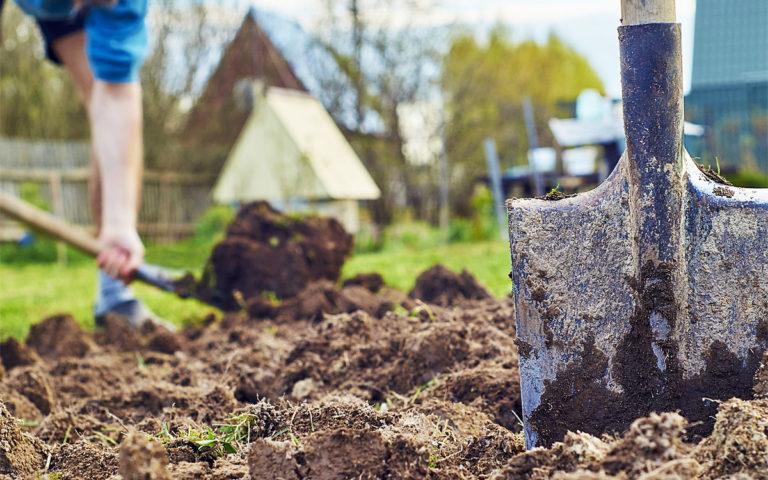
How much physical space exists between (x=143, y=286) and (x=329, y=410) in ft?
17.4

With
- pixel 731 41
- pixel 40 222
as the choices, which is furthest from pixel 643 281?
pixel 731 41

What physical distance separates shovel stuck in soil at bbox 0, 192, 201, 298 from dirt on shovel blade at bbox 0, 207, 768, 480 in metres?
0.50

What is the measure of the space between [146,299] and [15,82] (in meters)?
8.53

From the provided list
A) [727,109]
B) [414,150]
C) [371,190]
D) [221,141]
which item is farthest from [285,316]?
[727,109]

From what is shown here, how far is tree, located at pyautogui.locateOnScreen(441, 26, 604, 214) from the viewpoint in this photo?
1374 cm

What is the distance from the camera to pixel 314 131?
1124cm

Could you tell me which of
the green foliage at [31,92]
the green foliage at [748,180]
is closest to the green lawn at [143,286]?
the green foliage at [31,92]

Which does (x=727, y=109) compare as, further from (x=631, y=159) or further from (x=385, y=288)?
(x=631, y=159)

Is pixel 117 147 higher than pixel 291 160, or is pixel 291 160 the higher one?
pixel 117 147

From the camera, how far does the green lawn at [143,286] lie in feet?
16.6

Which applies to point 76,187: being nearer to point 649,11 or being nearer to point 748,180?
point 748,180

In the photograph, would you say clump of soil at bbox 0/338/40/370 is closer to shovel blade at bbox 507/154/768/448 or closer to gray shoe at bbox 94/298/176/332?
gray shoe at bbox 94/298/176/332

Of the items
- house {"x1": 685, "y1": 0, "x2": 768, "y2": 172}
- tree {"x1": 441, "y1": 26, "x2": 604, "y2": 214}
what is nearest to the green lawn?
tree {"x1": 441, "y1": 26, "x2": 604, "y2": 214}

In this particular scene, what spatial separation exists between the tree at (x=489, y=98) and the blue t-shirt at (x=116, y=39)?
986 cm
